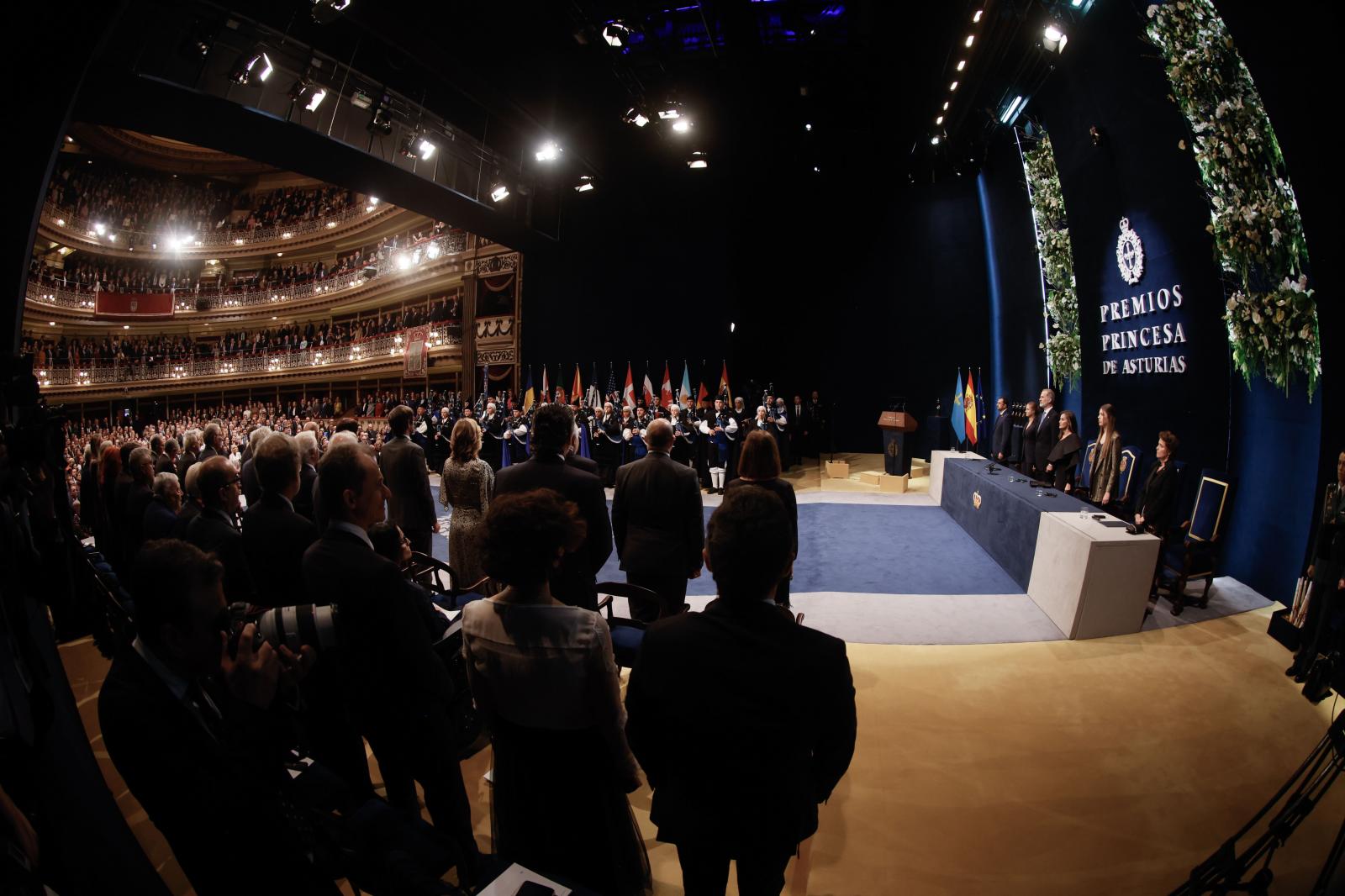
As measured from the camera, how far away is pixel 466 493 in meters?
3.56

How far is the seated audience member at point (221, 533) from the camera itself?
2.45 metres

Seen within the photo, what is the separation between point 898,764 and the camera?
273cm

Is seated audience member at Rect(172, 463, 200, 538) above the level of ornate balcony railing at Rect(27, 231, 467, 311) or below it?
below

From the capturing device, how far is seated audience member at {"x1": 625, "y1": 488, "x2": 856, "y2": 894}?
116 centimetres

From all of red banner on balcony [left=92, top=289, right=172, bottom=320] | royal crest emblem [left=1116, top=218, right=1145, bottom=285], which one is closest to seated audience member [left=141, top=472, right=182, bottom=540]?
royal crest emblem [left=1116, top=218, right=1145, bottom=285]

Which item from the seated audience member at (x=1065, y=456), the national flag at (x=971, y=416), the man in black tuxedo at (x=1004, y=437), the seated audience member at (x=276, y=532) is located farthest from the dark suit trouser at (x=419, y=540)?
the national flag at (x=971, y=416)

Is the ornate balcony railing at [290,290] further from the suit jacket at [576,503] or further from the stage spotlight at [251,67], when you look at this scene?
the suit jacket at [576,503]

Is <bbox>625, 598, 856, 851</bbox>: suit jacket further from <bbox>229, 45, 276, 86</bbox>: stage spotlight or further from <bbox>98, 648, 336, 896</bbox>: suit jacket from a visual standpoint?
<bbox>229, 45, 276, 86</bbox>: stage spotlight

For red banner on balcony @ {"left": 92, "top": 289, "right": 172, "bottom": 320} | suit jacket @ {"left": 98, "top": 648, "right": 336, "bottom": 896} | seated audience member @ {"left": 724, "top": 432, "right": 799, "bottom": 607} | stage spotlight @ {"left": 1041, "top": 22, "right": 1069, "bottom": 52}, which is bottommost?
suit jacket @ {"left": 98, "top": 648, "right": 336, "bottom": 896}

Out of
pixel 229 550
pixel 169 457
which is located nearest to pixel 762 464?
pixel 229 550

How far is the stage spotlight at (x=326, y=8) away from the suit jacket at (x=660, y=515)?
240 inches

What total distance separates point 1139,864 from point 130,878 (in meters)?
3.43

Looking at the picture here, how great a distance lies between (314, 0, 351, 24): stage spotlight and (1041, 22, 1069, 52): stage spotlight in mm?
7455

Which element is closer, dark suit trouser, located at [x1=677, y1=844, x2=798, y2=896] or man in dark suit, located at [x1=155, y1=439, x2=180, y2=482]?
dark suit trouser, located at [x1=677, y1=844, x2=798, y2=896]
